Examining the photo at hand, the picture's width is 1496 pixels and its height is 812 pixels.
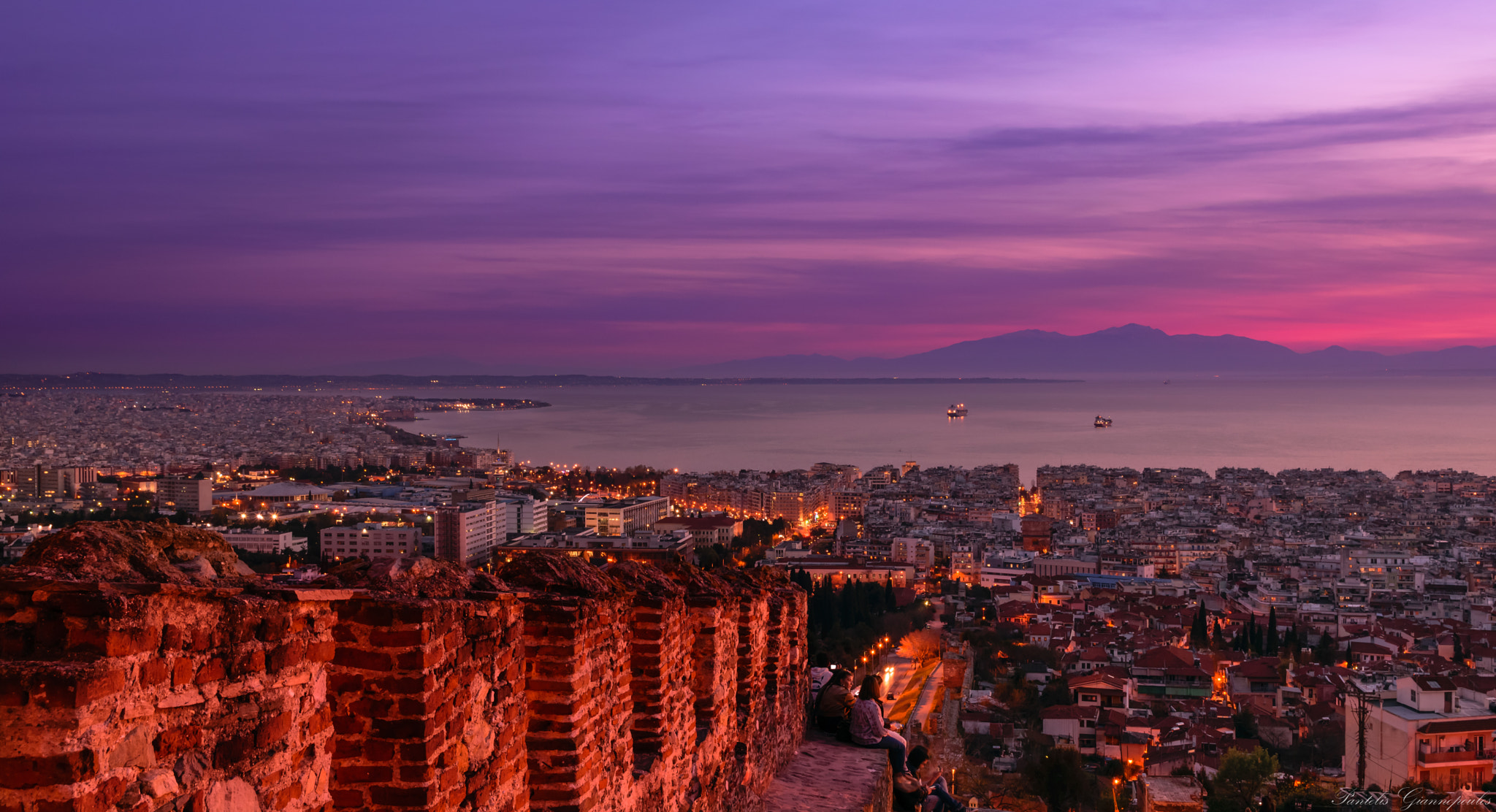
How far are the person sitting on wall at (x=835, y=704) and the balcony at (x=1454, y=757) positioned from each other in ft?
46.8

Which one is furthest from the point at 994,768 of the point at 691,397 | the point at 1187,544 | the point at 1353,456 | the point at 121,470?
the point at 691,397

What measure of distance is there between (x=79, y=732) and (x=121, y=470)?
61145 mm

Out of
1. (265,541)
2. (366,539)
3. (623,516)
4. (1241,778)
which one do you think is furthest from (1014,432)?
(1241,778)

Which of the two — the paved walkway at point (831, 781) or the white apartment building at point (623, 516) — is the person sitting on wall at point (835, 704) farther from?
the white apartment building at point (623, 516)

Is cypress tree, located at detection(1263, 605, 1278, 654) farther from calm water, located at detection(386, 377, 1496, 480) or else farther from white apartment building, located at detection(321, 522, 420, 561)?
calm water, located at detection(386, 377, 1496, 480)

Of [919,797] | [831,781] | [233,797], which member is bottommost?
[919,797]

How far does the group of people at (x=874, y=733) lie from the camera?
5.38 meters

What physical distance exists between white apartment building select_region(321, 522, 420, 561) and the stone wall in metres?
32.1

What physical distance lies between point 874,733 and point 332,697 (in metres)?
4.10

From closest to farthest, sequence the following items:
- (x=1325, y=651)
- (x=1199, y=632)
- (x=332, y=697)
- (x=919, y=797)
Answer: (x=332, y=697) < (x=919, y=797) < (x=1325, y=651) < (x=1199, y=632)

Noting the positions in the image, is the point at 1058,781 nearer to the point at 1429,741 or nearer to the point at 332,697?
the point at 1429,741

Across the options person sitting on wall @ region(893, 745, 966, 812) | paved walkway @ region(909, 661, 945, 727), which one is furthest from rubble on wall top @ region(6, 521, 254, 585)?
paved walkway @ region(909, 661, 945, 727)

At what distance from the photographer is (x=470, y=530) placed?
3944 centimetres

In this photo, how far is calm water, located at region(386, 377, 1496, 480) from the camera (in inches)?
3113
